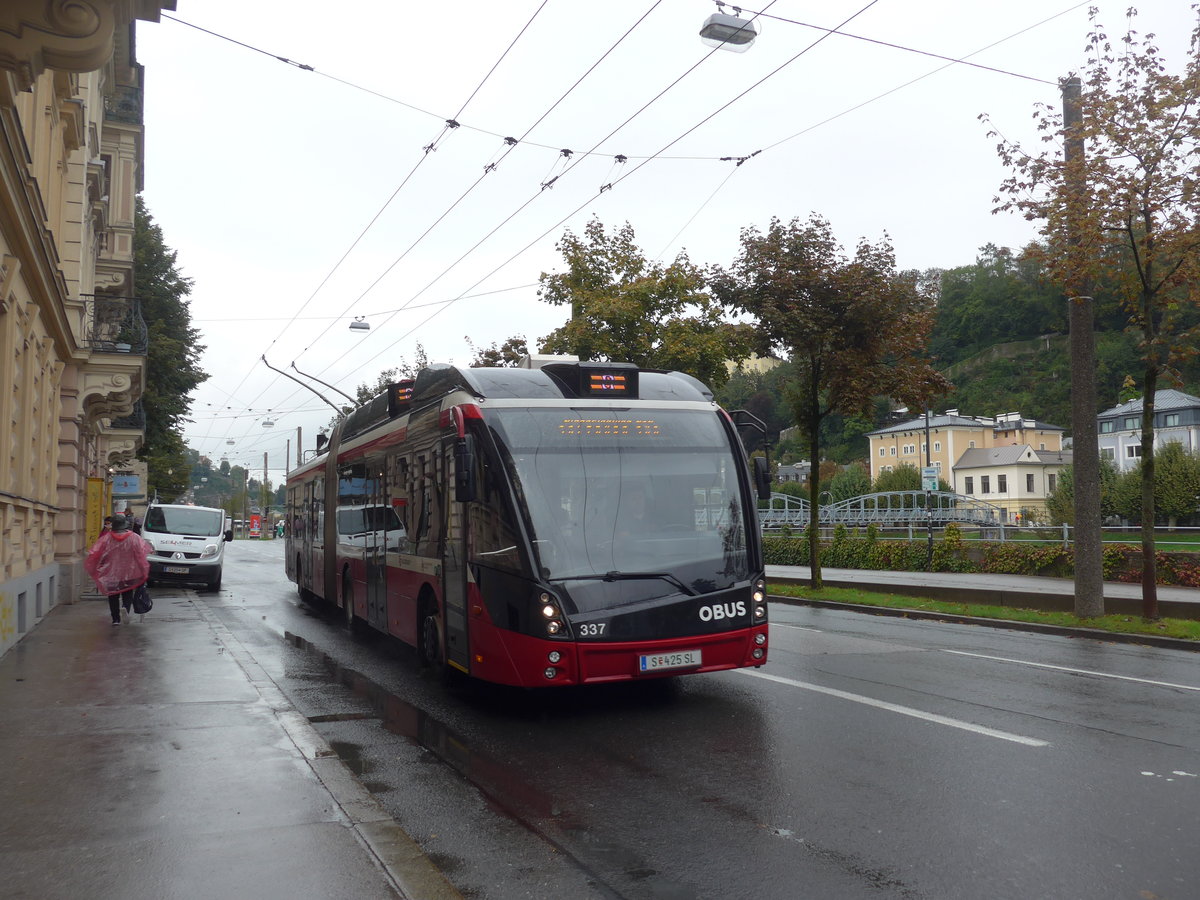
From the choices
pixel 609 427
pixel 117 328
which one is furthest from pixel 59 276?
pixel 609 427

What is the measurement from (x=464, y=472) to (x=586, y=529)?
104cm

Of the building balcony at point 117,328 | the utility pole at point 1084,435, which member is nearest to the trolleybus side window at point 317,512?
the building balcony at point 117,328

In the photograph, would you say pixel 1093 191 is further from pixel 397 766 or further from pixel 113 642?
pixel 113 642

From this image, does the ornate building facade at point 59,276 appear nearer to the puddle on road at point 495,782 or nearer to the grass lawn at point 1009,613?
the puddle on road at point 495,782

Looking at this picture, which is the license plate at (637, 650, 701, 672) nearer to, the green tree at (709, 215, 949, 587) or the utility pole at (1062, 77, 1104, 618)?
the utility pole at (1062, 77, 1104, 618)

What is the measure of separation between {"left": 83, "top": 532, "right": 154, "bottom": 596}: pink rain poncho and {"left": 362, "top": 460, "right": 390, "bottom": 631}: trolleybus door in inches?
152

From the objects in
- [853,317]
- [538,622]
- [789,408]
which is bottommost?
[538,622]

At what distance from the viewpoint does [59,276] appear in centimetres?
1628

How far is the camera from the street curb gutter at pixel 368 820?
4.51 metres

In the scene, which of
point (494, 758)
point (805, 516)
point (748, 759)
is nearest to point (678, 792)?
point (748, 759)

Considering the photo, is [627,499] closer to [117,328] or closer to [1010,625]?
[1010,625]

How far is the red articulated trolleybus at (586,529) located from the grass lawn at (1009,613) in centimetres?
789

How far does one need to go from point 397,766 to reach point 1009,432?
12504 centimetres

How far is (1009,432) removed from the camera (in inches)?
4823
